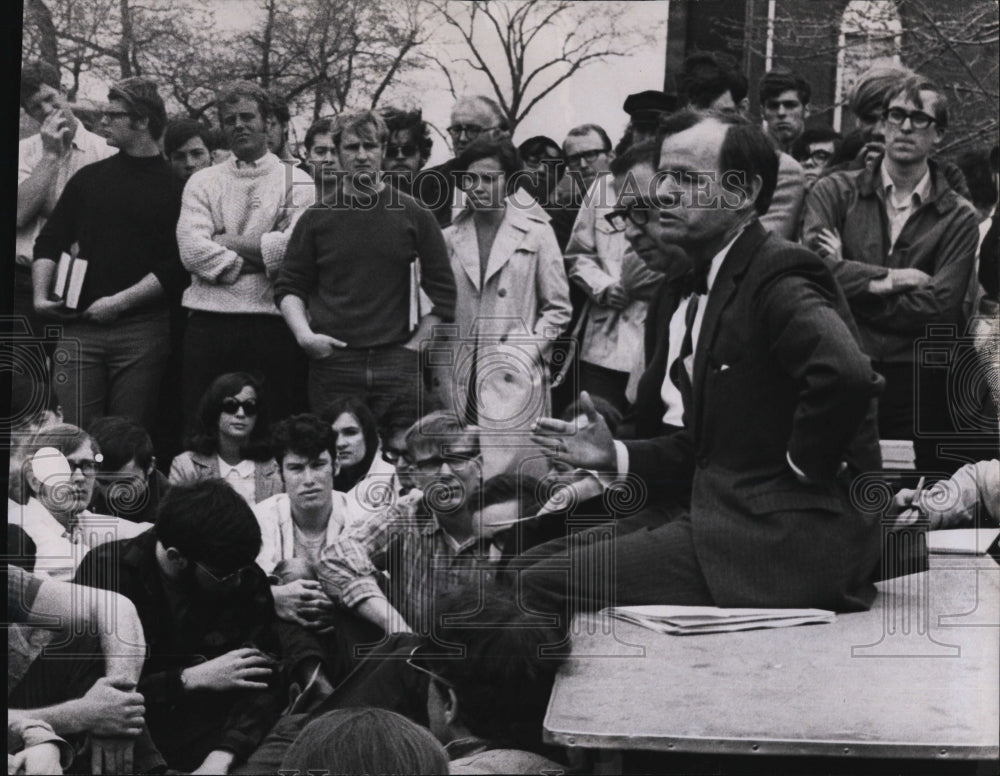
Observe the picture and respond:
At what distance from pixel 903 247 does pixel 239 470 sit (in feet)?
7.21

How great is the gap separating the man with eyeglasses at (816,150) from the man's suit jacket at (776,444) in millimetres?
269

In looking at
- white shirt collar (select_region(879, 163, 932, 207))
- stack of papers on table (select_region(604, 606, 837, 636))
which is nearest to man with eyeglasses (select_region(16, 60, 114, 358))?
stack of papers on table (select_region(604, 606, 837, 636))

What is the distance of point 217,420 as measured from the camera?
5688mm

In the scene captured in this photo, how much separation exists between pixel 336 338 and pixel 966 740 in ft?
7.39

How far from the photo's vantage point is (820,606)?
545 centimetres

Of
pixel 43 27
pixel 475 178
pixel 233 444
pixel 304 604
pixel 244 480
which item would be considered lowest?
pixel 304 604

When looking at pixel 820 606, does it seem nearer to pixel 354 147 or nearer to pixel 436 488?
pixel 436 488

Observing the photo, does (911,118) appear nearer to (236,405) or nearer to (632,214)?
(632,214)

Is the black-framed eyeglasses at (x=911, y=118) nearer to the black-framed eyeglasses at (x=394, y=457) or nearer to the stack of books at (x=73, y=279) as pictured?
the black-framed eyeglasses at (x=394, y=457)

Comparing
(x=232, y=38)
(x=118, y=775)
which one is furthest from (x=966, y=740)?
(x=232, y=38)

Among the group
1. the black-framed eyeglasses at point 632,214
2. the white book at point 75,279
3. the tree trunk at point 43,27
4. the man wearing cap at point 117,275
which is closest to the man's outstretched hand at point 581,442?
the black-framed eyeglasses at point 632,214

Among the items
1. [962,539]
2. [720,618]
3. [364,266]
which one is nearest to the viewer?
[720,618]

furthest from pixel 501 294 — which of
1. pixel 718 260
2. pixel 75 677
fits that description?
pixel 75 677

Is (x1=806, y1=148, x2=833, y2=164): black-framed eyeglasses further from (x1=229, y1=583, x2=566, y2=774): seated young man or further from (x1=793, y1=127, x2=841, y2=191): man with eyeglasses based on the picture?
(x1=229, y1=583, x2=566, y2=774): seated young man
